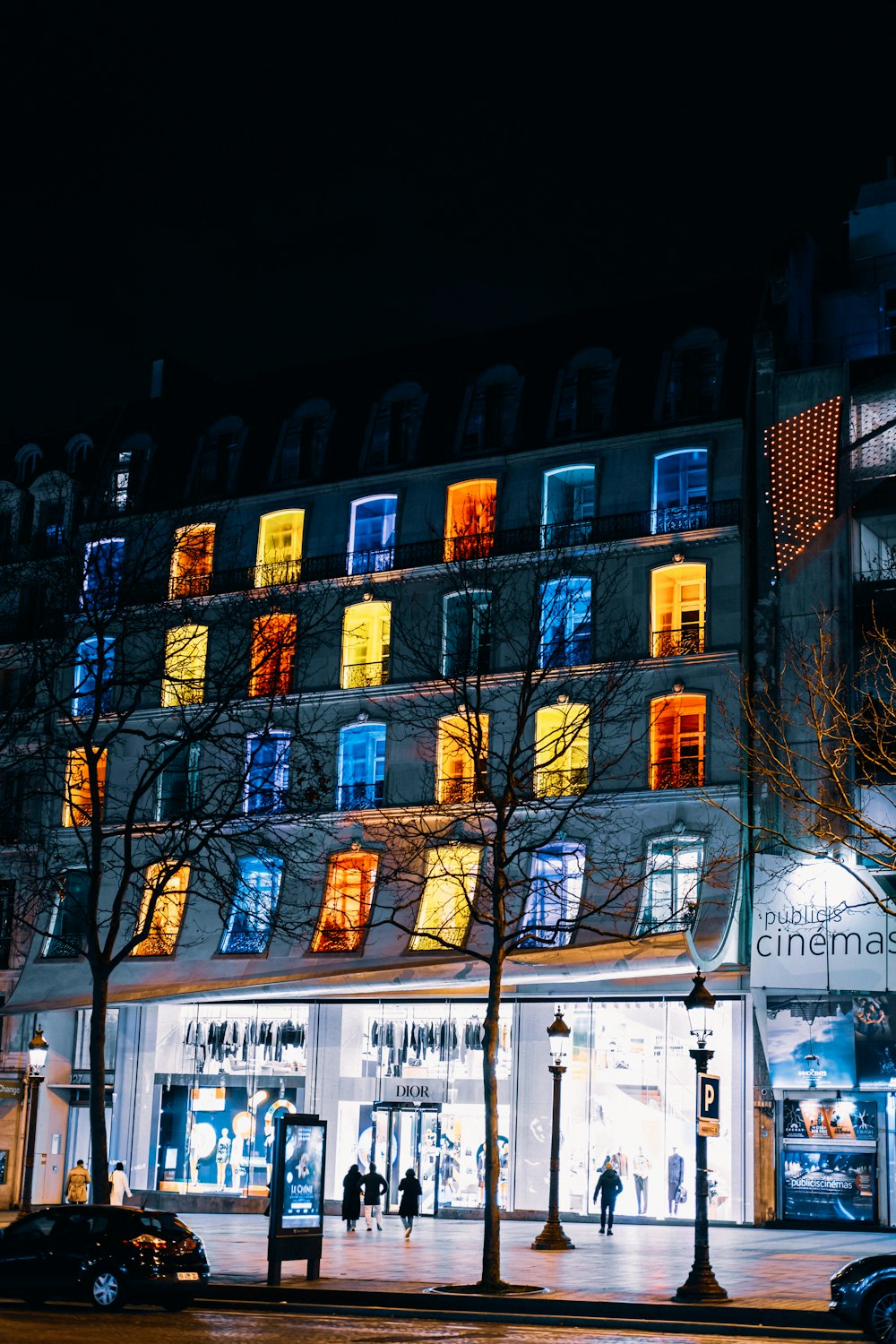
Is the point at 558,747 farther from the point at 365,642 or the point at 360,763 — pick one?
the point at 365,642

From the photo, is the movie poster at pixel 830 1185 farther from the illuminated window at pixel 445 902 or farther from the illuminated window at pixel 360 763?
the illuminated window at pixel 360 763

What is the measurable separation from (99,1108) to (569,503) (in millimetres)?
20518

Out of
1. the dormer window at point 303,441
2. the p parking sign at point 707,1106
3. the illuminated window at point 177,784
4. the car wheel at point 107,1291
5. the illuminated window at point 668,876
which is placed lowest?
the car wheel at point 107,1291

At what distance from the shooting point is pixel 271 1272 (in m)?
24.6

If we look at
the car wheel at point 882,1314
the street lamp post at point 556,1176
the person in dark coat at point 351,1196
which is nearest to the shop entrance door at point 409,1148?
the person in dark coat at point 351,1196

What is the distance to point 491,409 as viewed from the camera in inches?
1774

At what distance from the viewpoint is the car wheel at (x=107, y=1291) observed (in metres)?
22.7

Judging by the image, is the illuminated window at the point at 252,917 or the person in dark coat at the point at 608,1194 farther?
the illuminated window at the point at 252,917

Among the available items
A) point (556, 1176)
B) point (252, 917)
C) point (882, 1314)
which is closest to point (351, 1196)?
point (556, 1176)

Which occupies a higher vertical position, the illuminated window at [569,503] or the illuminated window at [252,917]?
the illuminated window at [569,503]

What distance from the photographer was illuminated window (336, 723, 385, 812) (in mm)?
42688

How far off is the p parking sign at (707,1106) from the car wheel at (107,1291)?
861cm

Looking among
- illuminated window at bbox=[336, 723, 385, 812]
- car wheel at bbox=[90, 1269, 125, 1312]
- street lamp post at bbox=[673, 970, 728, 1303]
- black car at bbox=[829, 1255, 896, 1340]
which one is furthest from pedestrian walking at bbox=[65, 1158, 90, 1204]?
black car at bbox=[829, 1255, 896, 1340]

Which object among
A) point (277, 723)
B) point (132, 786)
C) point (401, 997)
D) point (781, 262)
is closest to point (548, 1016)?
point (401, 997)
